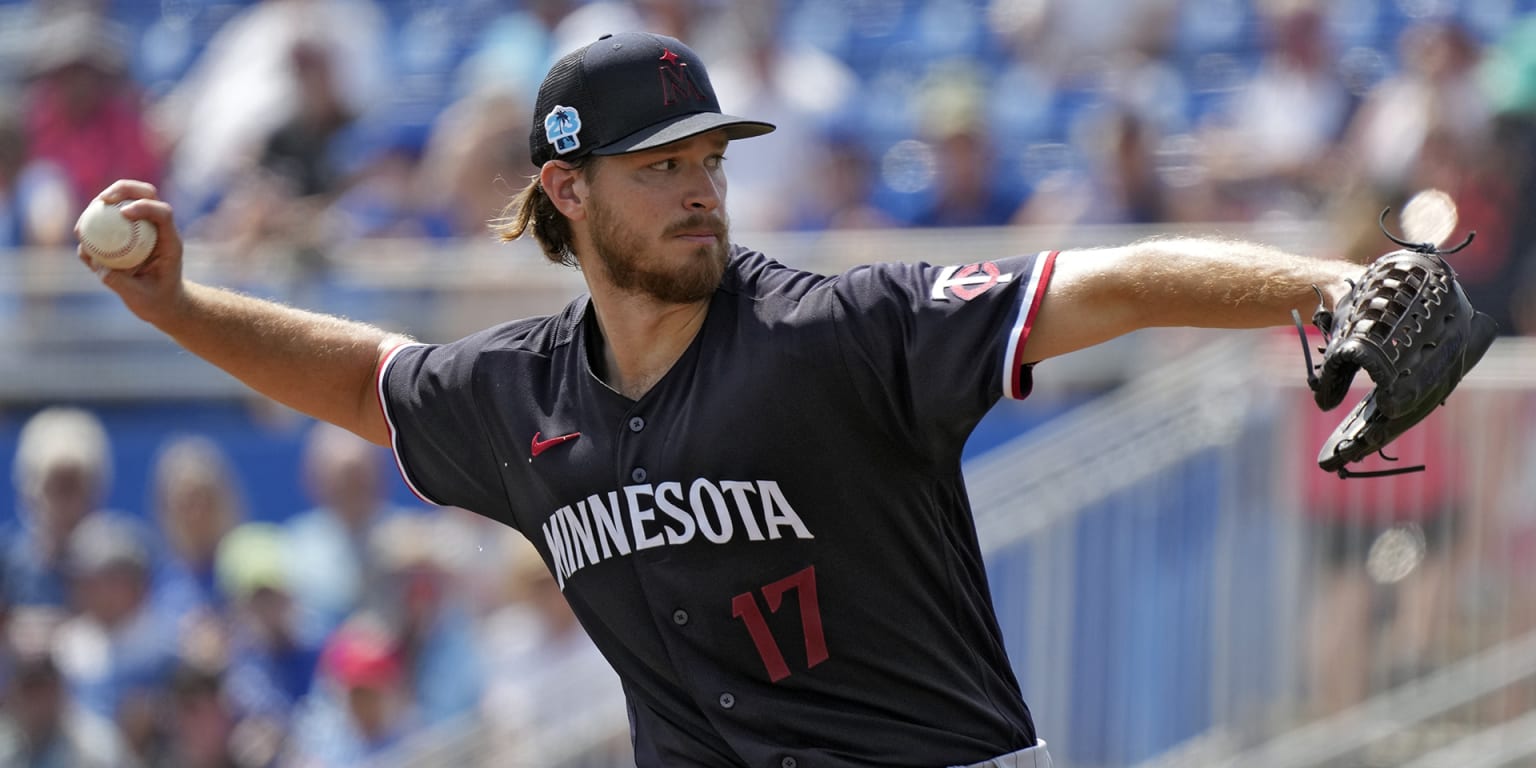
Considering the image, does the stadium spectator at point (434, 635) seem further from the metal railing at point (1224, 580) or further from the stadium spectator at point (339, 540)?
the stadium spectator at point (339, 540)

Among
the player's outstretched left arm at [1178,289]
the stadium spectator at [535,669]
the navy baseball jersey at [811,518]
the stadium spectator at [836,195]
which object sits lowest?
the stadium spectator at [535,669]

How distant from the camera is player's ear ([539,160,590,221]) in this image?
3.88 metres

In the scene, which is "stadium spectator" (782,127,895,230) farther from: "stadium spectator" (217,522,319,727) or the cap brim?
the cap brim

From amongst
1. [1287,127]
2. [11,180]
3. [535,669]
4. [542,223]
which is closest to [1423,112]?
[1287,127]

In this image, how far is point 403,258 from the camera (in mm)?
9039

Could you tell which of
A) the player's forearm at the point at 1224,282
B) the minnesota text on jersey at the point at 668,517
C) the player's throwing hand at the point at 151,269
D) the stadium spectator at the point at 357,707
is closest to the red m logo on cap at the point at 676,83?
the minnesota text on jersey at the point at 668,517

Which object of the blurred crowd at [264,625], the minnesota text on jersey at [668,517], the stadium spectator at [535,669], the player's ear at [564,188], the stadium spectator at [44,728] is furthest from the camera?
the stadium spectator at [44,728]

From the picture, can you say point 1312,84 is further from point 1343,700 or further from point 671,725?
point 671,725

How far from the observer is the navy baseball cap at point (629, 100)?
12.0 feet

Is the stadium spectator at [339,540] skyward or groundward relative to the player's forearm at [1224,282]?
groundward

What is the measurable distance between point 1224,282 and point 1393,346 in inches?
11.8

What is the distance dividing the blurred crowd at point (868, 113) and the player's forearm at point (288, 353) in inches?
162

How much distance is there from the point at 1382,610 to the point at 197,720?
4.56 metres

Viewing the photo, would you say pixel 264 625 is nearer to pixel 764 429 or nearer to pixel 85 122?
pixel 85 122
